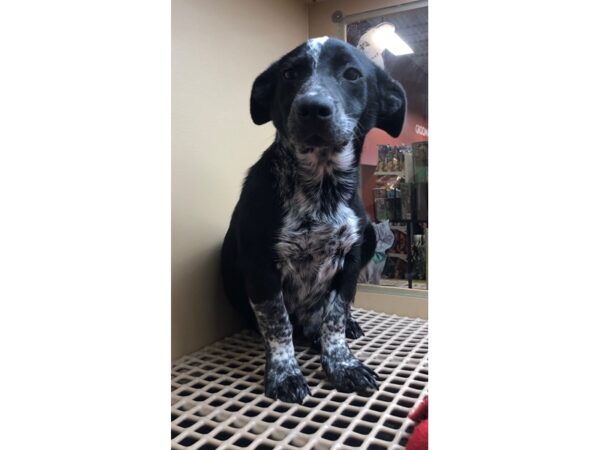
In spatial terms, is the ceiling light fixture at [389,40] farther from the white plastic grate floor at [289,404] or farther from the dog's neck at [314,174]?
the white plastic grate floor at [289,404]

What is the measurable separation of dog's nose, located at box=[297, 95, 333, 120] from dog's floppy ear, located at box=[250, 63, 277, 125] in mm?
237

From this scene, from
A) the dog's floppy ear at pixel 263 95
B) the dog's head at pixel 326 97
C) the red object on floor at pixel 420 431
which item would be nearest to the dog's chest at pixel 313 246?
the dog's head at pixel 326 97

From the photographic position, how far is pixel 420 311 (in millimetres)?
1521

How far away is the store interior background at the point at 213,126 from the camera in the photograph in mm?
1185

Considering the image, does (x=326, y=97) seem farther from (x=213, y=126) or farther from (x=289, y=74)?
(x=213, y=126)

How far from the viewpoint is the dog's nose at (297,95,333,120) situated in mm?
934

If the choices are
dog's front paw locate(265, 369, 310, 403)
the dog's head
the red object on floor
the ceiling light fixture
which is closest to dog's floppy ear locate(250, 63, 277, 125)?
the dog's head

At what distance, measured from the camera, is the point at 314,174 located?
1125 millimetres

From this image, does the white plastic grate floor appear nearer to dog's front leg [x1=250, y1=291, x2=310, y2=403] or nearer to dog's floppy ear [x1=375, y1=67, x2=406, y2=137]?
dog's front leg [x1=250, y1=291, x2=310, y2=403]

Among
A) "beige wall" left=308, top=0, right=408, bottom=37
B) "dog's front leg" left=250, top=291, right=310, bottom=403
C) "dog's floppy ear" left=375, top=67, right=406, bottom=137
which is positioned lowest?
"dog's front leg" left=250, top=291, right=310, bottom=403

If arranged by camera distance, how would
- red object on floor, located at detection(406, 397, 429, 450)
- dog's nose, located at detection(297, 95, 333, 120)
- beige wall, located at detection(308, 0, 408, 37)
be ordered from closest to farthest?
red object on floor, located at detection(406, 397, 429, 450) → dog's nose, located at detection(297, 95, 333, 120) → beige wall, located at detection(308, 0, 408, 37)

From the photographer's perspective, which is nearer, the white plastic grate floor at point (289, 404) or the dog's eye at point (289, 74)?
the white plastic grate floor at point (289, 404)
